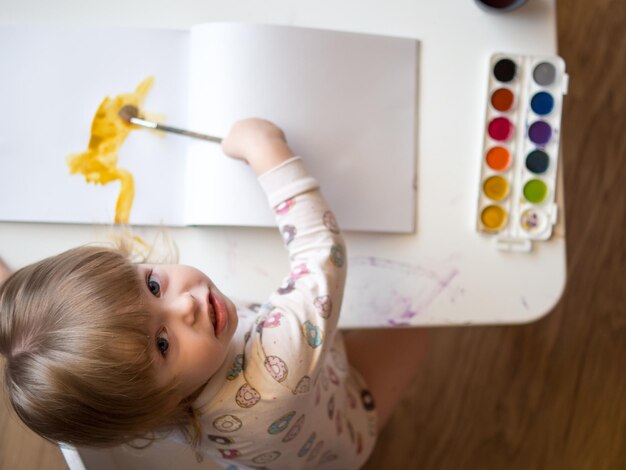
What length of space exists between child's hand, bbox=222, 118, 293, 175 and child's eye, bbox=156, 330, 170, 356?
0.19 m

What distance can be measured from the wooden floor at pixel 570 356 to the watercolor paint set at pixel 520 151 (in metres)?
0.57

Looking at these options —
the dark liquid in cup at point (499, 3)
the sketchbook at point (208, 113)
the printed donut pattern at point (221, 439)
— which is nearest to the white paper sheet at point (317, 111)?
the sketchbook at point (208, 113)

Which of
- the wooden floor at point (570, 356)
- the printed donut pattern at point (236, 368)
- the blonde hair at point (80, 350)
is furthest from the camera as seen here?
the wooden floor at point (570, 356)

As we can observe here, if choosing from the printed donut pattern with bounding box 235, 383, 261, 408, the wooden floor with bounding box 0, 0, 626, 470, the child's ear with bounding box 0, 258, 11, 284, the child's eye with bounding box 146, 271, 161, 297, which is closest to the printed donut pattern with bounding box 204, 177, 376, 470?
the printed donut pattern with bounding box 235, 383, 261, 408

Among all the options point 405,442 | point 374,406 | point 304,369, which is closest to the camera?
point 304,369

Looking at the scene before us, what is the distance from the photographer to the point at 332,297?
0.55 m

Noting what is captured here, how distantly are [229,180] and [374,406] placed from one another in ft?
1.30

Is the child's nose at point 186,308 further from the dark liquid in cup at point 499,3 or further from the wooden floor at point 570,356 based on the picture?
the wooden floor at point 570,356

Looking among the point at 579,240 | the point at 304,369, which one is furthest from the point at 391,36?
the point at 579,240

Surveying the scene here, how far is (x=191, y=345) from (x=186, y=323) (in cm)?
2

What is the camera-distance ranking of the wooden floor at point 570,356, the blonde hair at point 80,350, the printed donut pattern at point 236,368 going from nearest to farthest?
the blonde hair at point 80,350 < the printed donut pattern at point 236,368 < the wooden floor at point 570,356

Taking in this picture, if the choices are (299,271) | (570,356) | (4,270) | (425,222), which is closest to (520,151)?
(425,222)

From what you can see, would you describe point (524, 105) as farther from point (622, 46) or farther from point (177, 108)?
point (622, 46)

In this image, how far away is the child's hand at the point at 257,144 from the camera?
0.54m
